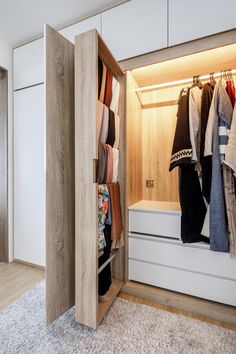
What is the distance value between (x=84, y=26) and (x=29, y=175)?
1.61 metres

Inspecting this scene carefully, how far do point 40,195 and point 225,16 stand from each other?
223cm

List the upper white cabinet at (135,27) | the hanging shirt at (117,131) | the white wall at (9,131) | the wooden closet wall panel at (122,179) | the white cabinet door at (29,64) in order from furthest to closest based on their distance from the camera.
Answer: the white wall at (9,131)
the white cabinet door at (29,64)
the wooden closet wall panel at (122,179)
the hanging shirt at (117,131)
the upper white cabinet at (135,27)

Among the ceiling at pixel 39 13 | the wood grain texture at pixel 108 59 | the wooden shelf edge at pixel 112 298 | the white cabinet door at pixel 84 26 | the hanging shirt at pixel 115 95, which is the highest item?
A: the ceiling at pixel 39 13

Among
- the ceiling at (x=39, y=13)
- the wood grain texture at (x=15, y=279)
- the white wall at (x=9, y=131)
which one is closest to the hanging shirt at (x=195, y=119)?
the ceiling at (x=39, y=13)

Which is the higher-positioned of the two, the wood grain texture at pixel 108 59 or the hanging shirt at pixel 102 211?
the wood grain texture at pixel 108 59

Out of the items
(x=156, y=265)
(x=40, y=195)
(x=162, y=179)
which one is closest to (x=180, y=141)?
(x=162, y=179)

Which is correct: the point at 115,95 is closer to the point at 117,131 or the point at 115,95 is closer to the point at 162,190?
the point at 117,131

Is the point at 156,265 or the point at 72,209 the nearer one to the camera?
the point at 72,209

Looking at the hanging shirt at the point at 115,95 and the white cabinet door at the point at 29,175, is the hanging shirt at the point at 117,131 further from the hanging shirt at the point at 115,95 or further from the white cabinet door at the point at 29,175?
the white cabinet door at the point at 29,175

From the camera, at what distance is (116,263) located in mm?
1850

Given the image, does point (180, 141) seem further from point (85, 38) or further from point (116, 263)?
point (116, 263)

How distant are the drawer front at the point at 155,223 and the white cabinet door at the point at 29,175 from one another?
3.45ft

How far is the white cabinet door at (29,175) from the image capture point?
2.18 meters

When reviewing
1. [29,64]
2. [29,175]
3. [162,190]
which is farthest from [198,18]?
[29,175]
